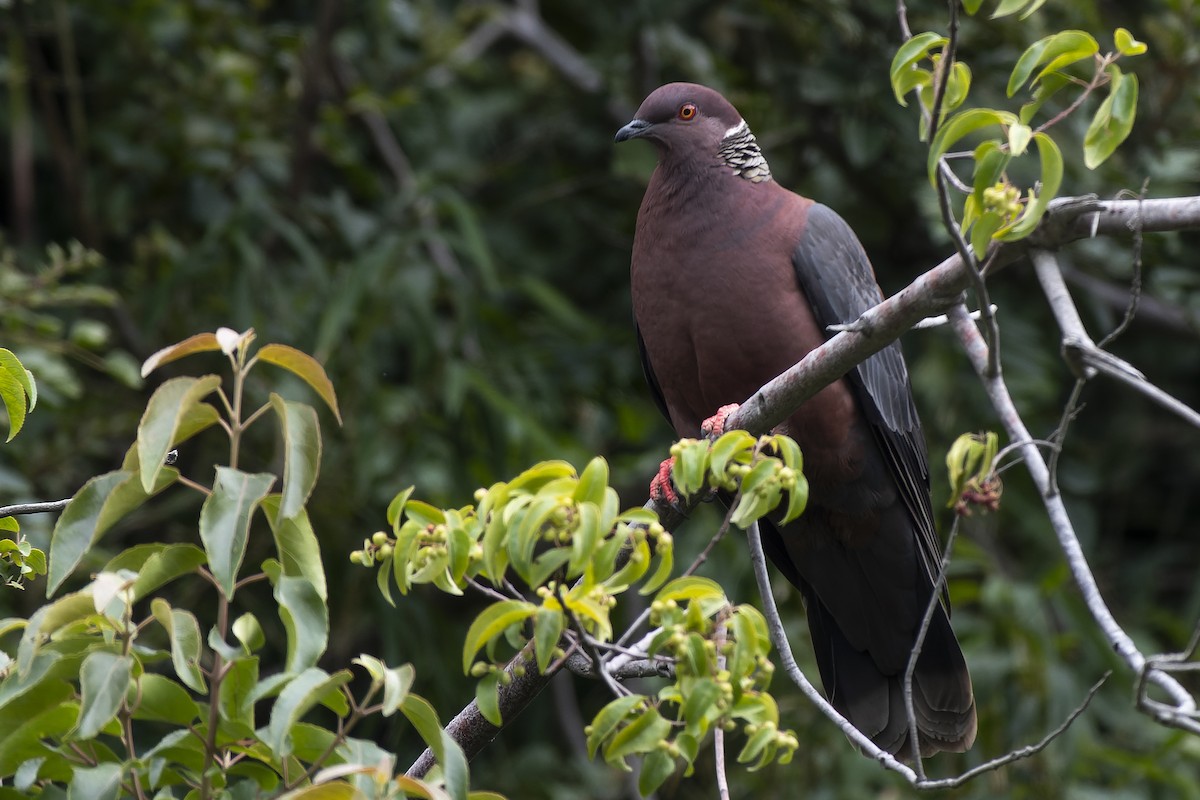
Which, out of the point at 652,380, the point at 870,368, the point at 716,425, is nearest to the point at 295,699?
the point at 716,425

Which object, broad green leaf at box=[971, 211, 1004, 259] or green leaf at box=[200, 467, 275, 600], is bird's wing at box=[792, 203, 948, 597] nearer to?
broad green leaf at box=[971, 211, 1004, 259]

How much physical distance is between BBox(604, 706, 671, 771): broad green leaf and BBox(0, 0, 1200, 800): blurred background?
2.92 meters

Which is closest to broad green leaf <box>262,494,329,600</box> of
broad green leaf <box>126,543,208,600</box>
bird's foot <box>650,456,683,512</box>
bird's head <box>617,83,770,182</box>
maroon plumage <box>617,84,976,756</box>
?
broad green leaf <box>126,543,208,600</box>

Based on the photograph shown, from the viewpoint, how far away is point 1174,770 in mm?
5039

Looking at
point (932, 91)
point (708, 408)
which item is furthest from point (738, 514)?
point (708, 408)

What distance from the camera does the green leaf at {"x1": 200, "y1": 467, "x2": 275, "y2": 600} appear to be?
169cm

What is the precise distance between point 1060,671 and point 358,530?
9.18 feet

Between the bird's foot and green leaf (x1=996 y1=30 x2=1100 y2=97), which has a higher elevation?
green leaf (x1=996 y1=30 x2=1100 y2=97)

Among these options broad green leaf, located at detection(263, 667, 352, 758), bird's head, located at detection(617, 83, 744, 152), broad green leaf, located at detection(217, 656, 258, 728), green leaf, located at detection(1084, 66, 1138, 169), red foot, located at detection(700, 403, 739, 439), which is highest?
green leaf, located at detection(1084, 66, 1138, 169)

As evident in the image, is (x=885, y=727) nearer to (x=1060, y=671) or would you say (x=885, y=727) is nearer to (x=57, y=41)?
(x=1060, y=671)

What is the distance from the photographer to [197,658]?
1.81m

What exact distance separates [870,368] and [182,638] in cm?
246

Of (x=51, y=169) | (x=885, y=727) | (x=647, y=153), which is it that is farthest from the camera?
(x=51, y=169)

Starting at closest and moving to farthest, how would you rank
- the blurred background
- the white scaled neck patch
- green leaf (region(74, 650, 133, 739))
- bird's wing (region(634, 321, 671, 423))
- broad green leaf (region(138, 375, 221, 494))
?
green leaf (region(74, 650, 133, 739)), broad green leaf (region(138, 375, 221, 494)), the white scaled neck patch, bird's wing (region(634, 321, 671, 423)), the blurred background
